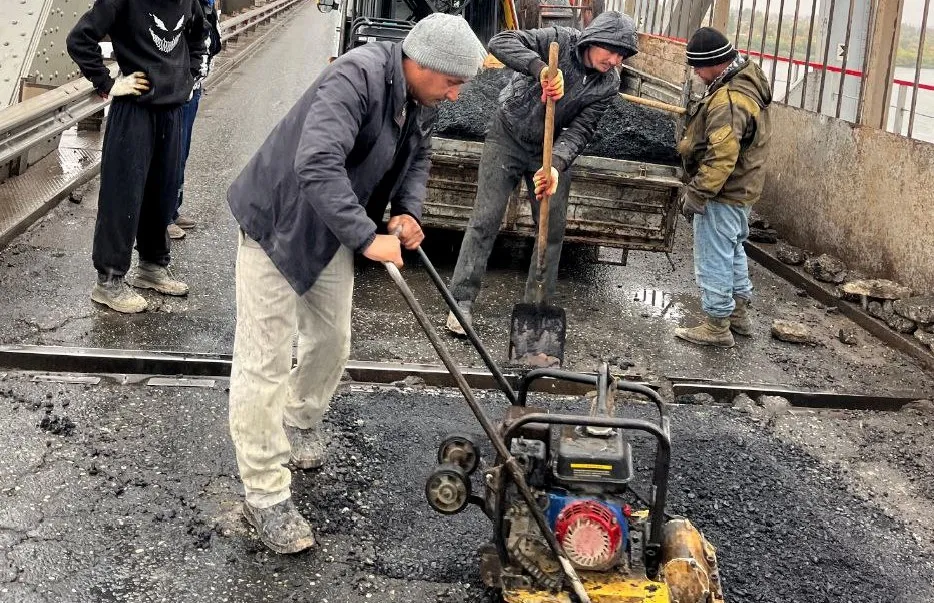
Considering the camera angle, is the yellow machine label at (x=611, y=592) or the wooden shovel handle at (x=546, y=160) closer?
the yellow machine label at (x=611, y=592)

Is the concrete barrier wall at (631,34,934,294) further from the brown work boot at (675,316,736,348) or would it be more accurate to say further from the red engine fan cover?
the red engine fan cover

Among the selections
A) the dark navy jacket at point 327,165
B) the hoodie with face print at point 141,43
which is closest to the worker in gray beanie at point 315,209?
the dark navy jacket at point 327,165

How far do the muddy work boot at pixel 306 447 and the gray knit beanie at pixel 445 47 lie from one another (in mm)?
1764

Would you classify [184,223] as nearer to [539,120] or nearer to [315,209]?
[539,120]

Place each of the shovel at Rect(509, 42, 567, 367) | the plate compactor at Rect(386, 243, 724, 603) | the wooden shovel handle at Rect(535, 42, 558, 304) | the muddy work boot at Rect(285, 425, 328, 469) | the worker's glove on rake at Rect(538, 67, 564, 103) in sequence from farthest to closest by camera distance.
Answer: the worker's glove on rake at Rect(538, 67, 564, 103) → the wooden shovel handle at Rect(535, 42, 558, 304) → the shovel at Rect(509, 42, 567, 367) → the muddy work boot at Rect(285, 425, 328, 469) → the plate compactor at Rect(386, 243, 724, 603)

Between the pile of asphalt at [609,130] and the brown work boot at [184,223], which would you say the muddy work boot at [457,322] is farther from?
the brown work boot at [184,223]

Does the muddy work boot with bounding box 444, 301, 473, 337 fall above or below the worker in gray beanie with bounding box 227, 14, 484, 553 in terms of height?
below

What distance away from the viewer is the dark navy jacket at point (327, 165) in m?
3.22

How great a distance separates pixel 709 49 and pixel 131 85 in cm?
349

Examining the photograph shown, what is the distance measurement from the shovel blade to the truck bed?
205cm

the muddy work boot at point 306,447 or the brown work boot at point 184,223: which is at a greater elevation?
the brown work boot at point 184,223

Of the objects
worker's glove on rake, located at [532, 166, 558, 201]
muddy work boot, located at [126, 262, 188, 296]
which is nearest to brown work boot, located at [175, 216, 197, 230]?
muddy work boot, located at [126, 262, 188, 296]

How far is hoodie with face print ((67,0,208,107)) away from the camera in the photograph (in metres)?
5.44

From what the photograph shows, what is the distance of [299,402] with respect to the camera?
13.7ft
